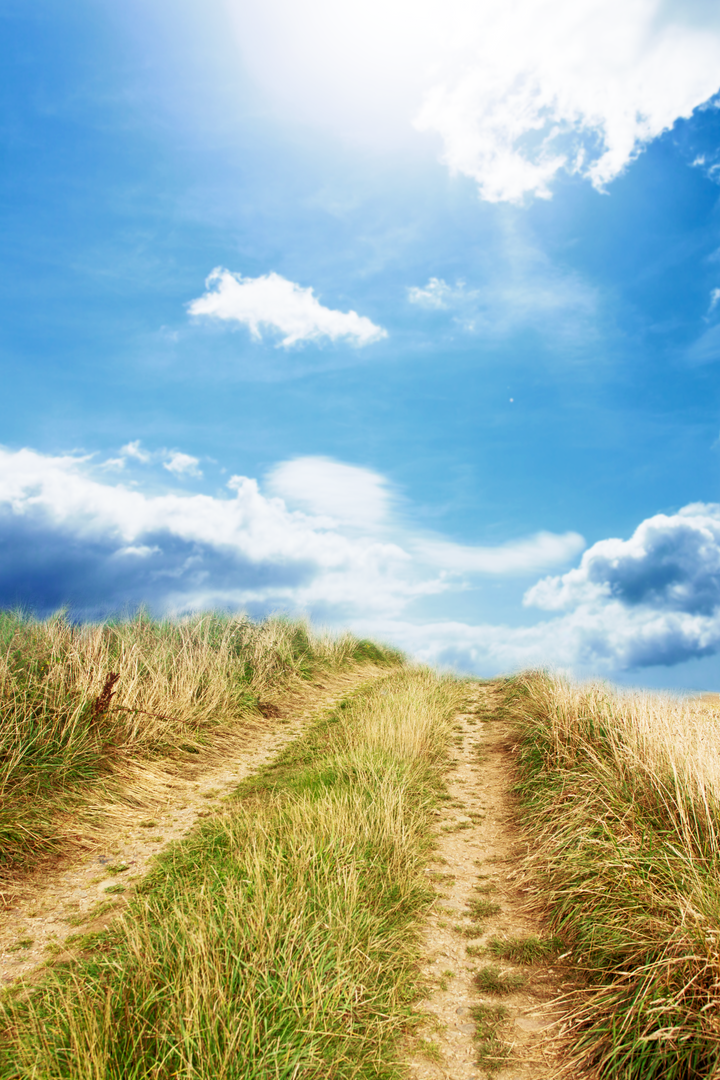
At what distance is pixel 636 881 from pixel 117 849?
5.01 metres

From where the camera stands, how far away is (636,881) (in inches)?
173

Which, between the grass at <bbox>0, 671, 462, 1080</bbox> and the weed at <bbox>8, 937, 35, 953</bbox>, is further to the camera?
the weed at <bbox>8, 937, 35, 953</bbox>

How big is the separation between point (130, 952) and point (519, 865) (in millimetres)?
3933

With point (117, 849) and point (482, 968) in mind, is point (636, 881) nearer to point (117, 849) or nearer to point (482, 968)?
point (482, 968)

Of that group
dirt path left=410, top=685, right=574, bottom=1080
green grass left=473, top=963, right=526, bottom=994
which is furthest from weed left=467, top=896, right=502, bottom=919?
green grass left=473, top=963, right=526, bottom=994

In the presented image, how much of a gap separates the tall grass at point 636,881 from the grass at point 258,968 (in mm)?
A: 1180

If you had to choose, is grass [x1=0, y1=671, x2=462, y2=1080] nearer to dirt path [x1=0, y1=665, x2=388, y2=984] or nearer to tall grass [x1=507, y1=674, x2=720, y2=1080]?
dirt path [x1=0, y1=665, x2=388, y2=984]

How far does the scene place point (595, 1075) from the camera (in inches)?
128

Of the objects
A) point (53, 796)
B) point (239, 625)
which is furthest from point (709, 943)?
point (239, 625)

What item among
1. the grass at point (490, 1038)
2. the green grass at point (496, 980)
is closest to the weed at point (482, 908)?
the green grass at point (496, 980)

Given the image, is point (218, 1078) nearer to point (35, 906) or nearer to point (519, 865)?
point (35, 906)

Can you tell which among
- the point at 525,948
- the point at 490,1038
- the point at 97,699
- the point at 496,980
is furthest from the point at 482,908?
the point at 97,699

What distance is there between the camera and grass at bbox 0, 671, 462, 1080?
279 centimetres

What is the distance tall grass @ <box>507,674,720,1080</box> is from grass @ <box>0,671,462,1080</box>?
1180 mm
